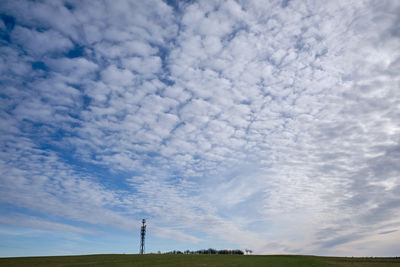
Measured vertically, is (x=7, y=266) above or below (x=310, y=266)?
above

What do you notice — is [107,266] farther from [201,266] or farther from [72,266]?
[201,266]

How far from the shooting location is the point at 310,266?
42.8m

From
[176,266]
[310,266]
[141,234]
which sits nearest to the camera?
[176,266]

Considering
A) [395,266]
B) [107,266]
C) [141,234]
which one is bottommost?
[395,266]

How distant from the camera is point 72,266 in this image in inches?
1614

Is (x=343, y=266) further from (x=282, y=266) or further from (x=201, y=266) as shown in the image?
(x=201, y=266)

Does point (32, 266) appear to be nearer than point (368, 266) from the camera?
Yes

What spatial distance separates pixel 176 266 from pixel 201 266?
3.69 meters

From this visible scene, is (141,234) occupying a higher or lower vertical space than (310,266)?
higher

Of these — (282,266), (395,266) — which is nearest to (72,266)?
(282,266)

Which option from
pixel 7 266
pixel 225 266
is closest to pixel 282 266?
pixel 225 266

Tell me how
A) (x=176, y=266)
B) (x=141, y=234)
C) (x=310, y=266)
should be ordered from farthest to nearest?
(x=141, y=234) → (x=310, y=266) → (x=176, y=266)

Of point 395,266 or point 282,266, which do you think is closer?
point 282,266

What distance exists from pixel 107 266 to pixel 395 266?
156 feet
